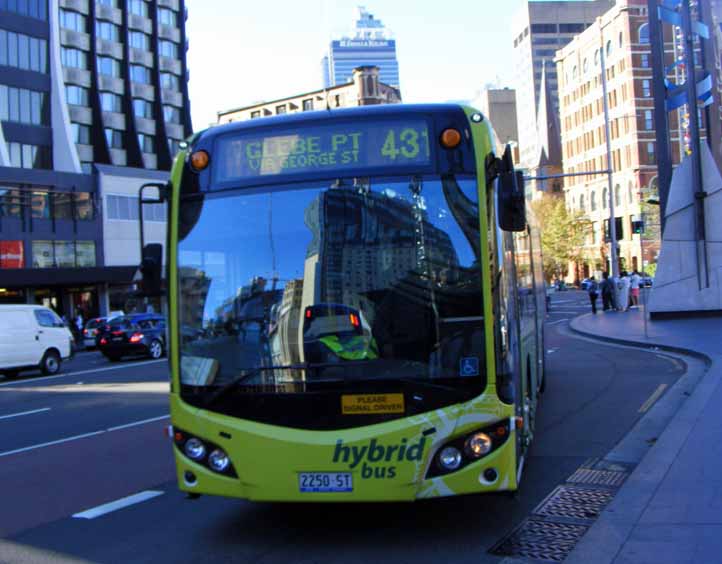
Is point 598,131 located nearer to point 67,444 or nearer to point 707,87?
point 707,87

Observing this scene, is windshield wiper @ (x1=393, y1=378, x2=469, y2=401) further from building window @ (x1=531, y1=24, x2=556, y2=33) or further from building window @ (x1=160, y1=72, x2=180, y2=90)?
building window @ (x1=531, y1=24, x2=556, y2=33)

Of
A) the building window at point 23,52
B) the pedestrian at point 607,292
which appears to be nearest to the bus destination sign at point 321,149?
the pedestrian at point 607,292

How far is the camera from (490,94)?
16812 cm

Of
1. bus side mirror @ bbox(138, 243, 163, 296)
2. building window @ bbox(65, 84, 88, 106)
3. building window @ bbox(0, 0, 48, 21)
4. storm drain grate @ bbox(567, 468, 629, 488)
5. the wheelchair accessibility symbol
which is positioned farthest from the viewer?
building window @ bbox(65, 84, 88, 106)

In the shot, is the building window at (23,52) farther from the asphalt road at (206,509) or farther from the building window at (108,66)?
the asphalt road at (206,509)

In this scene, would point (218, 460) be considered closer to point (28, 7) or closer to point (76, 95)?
point (28, 7)

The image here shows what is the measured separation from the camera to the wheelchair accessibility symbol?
5.63 m

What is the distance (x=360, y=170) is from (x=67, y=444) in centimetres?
687

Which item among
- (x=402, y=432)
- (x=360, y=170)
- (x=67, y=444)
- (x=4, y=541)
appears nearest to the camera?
(x=402, y=432)

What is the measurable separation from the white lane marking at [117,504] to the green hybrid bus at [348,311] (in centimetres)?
152

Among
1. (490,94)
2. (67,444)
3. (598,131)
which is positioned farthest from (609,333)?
(490,94)

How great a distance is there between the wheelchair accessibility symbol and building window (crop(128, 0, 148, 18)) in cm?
6350

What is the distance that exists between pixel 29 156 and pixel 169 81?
633 inches

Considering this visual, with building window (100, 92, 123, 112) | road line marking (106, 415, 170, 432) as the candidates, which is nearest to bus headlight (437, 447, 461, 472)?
road line marking (106, 415, 170, 432)
